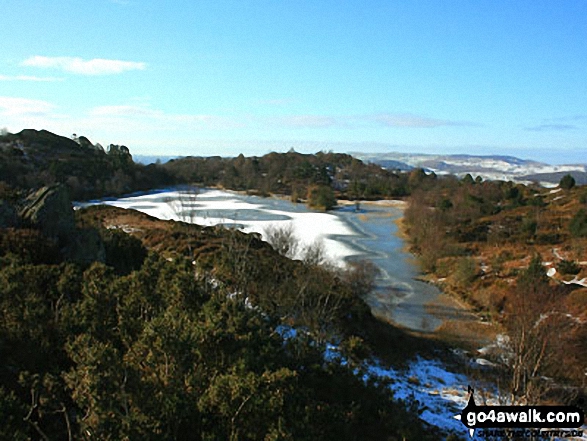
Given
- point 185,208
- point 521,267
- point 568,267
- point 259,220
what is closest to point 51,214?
point 521,267

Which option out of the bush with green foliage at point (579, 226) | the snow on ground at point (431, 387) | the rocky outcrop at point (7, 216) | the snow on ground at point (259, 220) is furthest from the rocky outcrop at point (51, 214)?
the bush with green foliage at point (579, 226)

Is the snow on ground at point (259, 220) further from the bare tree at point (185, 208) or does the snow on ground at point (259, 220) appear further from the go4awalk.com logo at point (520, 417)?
the go4awalk.com logo at point (520, 417)

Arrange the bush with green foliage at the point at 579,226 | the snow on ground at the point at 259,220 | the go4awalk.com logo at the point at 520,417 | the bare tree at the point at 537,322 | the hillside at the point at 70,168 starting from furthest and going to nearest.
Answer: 1. the hillside at the point at 70,168
2. the snow on ground at the point at 259,220
3. the bush with green foliage at the point at 579,226
4. the bare tree at the point at 537,322
5. the go4awalk.com logo at the point at 520,417

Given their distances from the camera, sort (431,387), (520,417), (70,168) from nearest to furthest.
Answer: (520,417) → (431,387) → (70,168)

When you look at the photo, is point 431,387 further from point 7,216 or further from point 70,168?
point 70,168

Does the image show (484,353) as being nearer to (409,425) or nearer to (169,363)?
(409,425)

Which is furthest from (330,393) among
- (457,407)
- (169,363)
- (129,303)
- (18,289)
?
(457,407)

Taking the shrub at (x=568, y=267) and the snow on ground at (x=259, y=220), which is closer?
the shrub at (x=568, y=267)

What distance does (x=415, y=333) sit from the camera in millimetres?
15562

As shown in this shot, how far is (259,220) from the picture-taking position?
120ft

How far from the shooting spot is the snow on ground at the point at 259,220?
1125 inches

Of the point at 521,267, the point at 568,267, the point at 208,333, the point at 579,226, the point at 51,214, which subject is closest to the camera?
the point at 208,333

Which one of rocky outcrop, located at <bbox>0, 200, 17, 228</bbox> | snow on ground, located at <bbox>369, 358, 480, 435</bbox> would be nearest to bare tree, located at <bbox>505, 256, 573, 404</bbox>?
snow on ground, located at <bbox>369, 358, 480, 435</bbox>

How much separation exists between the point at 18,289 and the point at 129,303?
1354 mm
